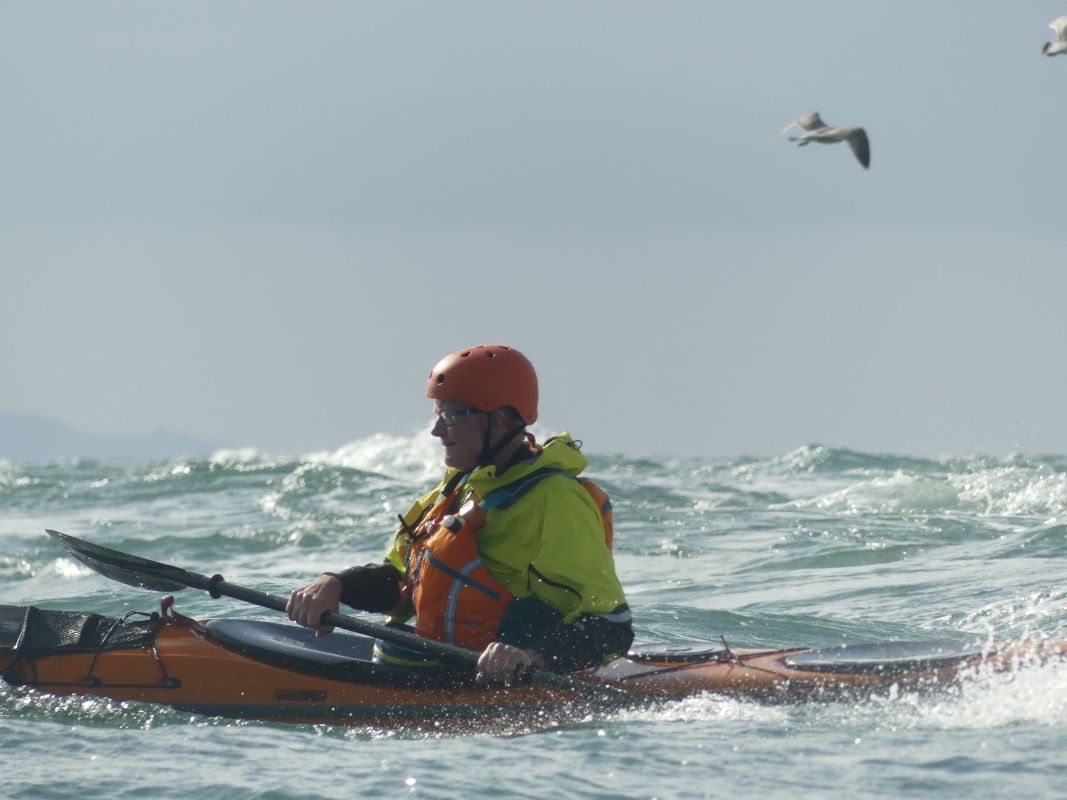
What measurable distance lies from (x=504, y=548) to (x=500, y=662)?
434 millimetres

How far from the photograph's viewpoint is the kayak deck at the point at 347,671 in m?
5.21

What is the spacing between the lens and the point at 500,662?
4.73m

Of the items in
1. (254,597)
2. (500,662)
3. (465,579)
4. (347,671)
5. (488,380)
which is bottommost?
(347,671)

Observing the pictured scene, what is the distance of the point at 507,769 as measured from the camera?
458 centimetres

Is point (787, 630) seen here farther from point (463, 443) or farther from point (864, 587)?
point (463, 443)

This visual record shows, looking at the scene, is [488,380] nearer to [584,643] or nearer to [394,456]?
[584,643]

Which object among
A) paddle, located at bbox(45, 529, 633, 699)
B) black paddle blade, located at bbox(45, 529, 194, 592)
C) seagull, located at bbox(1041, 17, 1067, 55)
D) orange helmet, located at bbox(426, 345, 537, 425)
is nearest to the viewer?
paddle, located at bbox(45, 529, 633, 699)

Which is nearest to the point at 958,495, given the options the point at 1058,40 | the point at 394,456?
the point at 1058,40

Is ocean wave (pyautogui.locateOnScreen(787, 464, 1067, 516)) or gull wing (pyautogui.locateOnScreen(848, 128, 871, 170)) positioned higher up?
gull wing (pyautogui.locateOnScreen(848, 128, 871, 170))

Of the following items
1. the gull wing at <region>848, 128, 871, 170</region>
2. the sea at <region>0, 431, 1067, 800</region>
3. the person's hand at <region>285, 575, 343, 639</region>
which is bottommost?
the sea at <region>0, 431, 1067, 800</region>

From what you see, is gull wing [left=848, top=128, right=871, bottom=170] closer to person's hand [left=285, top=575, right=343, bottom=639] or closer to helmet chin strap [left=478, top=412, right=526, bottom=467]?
helmet chin strap [left=478, top=412, right=526, bottom=467]

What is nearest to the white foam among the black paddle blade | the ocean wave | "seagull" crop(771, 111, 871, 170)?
the ocean wave

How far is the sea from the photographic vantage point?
4469 mm

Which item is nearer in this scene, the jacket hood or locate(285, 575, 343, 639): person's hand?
the jacket hood
